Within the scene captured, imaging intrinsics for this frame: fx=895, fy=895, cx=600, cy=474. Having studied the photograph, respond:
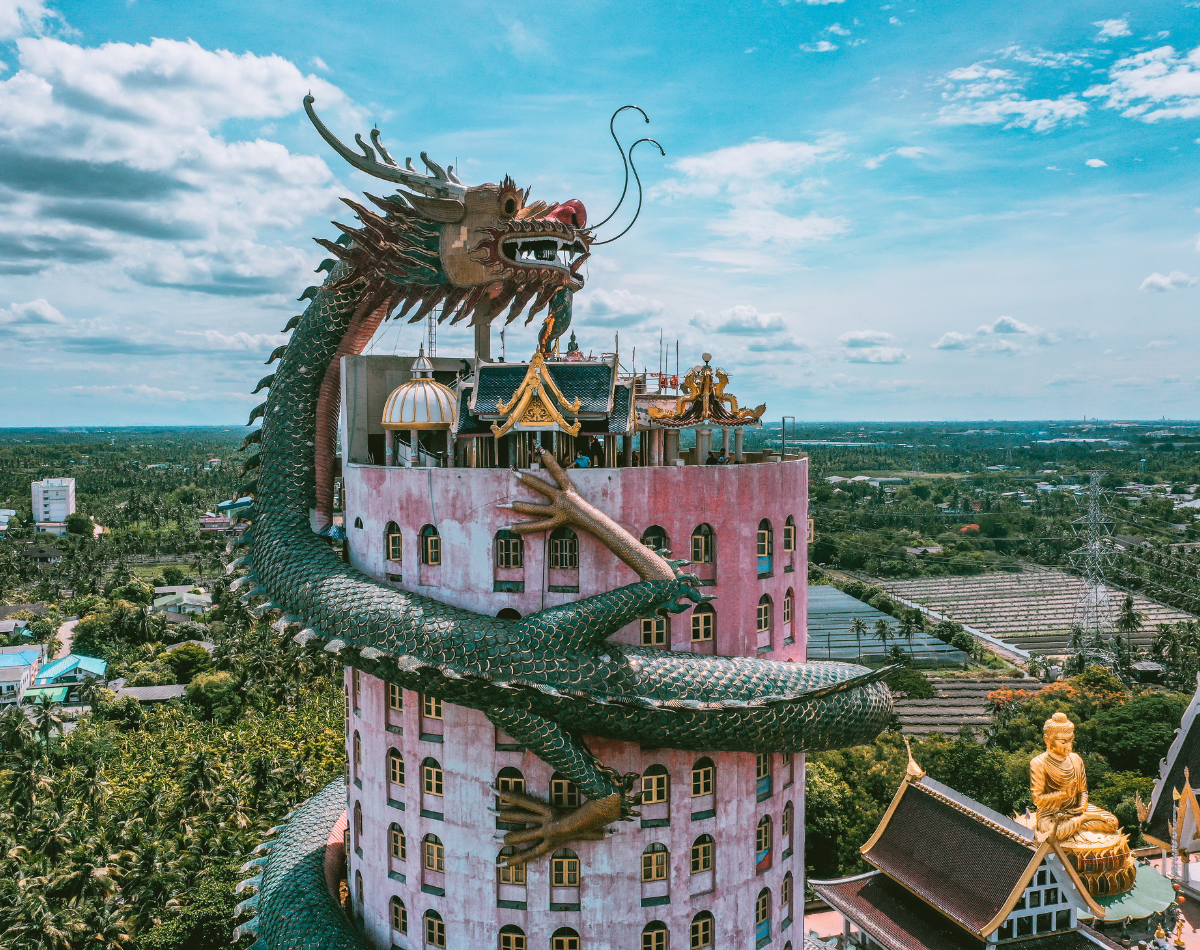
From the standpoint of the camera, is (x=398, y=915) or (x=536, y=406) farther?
(x=398, y=915)

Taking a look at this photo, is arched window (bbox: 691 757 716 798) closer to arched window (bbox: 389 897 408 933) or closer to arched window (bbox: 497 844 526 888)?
arched window (bbox: 497 844 526 888)

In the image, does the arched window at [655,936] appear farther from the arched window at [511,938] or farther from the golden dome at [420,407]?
the golden dome at [420,407]

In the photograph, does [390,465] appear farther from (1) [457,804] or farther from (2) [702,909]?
(2) [702,909]

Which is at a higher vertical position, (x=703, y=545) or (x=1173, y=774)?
(x=703, y=545)

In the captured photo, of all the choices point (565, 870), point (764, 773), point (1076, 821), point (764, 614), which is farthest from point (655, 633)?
point (1076, 821)

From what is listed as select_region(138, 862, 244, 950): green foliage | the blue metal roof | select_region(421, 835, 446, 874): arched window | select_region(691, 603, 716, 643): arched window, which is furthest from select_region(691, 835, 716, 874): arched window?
the blue metal roof

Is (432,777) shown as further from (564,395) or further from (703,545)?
(564,395)
